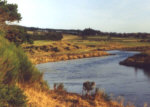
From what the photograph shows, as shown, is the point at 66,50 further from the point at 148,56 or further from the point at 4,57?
the point at 4,57

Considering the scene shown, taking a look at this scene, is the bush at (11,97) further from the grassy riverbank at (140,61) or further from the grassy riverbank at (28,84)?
the grassy riverbank at (140,61)

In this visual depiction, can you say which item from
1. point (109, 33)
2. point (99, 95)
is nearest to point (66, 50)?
point (99, 95)

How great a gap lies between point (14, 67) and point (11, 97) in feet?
8.58

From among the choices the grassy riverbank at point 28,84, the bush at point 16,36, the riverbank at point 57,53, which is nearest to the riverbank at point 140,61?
the riverbank at point 57,53

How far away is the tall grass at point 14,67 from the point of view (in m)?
8.45

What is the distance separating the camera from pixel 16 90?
717 cm

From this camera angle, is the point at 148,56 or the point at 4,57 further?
the point at 148,56

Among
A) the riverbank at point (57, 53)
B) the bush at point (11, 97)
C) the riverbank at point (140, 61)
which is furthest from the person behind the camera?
the riverbank at point (57, 53)

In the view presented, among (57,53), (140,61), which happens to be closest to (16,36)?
(140,61)

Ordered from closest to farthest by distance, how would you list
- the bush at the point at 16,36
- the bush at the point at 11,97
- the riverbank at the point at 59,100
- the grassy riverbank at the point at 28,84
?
1. the bush at the point at 11,97
2. the grassy riverbank at the point at 28,84
3. the riverbank at the point at 59,100
4. the bush at the point at 16,36

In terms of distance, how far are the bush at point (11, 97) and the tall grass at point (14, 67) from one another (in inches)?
26.9

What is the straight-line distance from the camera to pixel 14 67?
934 centimetres

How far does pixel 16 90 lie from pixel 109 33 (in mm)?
152759

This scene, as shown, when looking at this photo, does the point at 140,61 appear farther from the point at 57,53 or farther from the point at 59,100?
the point at 59,100
